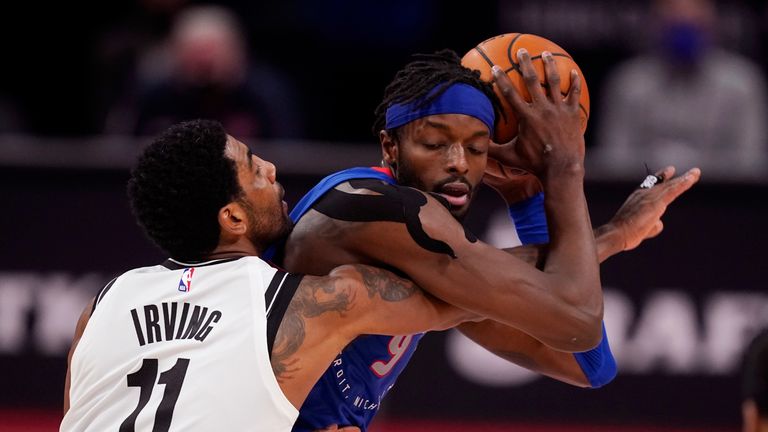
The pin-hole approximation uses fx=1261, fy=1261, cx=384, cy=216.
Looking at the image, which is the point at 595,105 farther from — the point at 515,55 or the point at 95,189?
the point at 515,55

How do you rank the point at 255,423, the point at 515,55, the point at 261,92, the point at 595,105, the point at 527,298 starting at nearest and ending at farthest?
the point at 255,423 < the point at 527,298 < the point at 515,55 < the point at 261,92 < the point at 595,105

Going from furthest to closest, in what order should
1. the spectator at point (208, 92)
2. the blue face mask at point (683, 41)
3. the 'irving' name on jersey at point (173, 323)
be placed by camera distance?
the blue face mask at point (683, 41), the spectator at point (208, 92), the 'irving' name on jersey at point (173, 323)

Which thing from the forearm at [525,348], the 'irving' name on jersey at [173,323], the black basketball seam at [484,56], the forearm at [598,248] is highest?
the black basketball seam at [484,56]

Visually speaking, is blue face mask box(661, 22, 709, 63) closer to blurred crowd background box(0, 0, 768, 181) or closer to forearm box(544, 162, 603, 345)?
blurred crowd background box(0, 0, 768, 181)

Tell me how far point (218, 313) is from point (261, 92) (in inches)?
206

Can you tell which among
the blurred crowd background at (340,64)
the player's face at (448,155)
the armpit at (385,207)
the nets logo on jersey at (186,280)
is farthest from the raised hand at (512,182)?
the blurred crowd background at (340,64)

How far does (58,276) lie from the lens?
25.2 feet

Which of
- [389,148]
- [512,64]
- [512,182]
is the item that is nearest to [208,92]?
[512,182]

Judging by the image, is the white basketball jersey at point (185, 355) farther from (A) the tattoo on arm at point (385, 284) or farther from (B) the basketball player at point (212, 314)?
Result: (A) the tattoo on arm at point (385, 284)

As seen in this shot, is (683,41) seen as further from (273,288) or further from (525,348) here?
(273,288)

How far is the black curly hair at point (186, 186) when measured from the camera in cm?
397

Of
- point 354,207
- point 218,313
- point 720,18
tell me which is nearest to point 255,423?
point 218,313

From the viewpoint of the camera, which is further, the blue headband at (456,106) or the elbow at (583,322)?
the blue headband at (456,106)

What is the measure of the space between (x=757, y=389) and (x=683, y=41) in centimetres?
441
